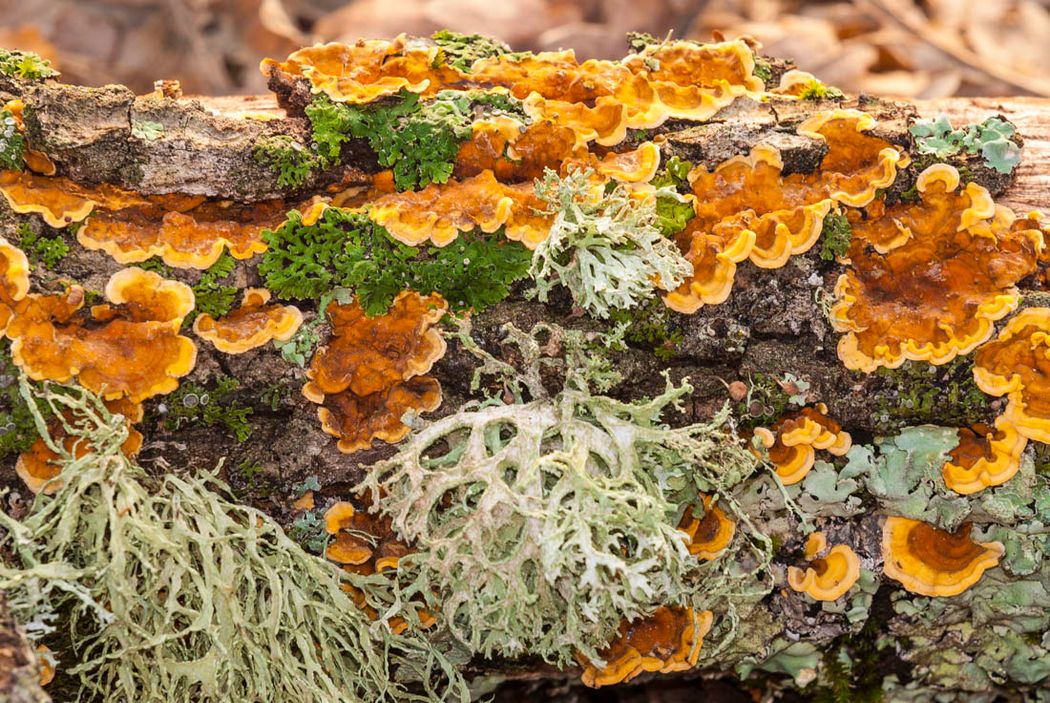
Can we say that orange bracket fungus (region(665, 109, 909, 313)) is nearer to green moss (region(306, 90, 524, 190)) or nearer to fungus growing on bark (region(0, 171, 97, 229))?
green moss (region(306, 90, 524, 190))

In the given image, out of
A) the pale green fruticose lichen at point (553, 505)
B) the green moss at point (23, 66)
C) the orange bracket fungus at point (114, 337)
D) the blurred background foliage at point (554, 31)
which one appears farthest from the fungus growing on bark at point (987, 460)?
the blurred background foliage at point (554, 31)

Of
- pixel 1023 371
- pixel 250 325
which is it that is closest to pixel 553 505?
pixel 250 325

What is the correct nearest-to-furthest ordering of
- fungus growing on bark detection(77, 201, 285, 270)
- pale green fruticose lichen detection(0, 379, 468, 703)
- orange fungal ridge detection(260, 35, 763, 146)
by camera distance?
1. pale green fruticose lichen detection(0, 379, 468, 703)
2. fungus growing on bark detection(77, 201, 285, 270)
3. orange fungal ridge detection(260, 35, 763, 146)

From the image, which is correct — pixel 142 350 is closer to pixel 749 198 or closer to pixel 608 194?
pixel 608 194

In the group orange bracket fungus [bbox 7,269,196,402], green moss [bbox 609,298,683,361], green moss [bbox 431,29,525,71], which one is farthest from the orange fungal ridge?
orange bracket fungus [bbox 7,269,196,402]

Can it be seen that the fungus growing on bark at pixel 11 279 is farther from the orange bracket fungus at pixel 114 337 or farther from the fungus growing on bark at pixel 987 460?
the fungus growing on bark at pixel 987 460
